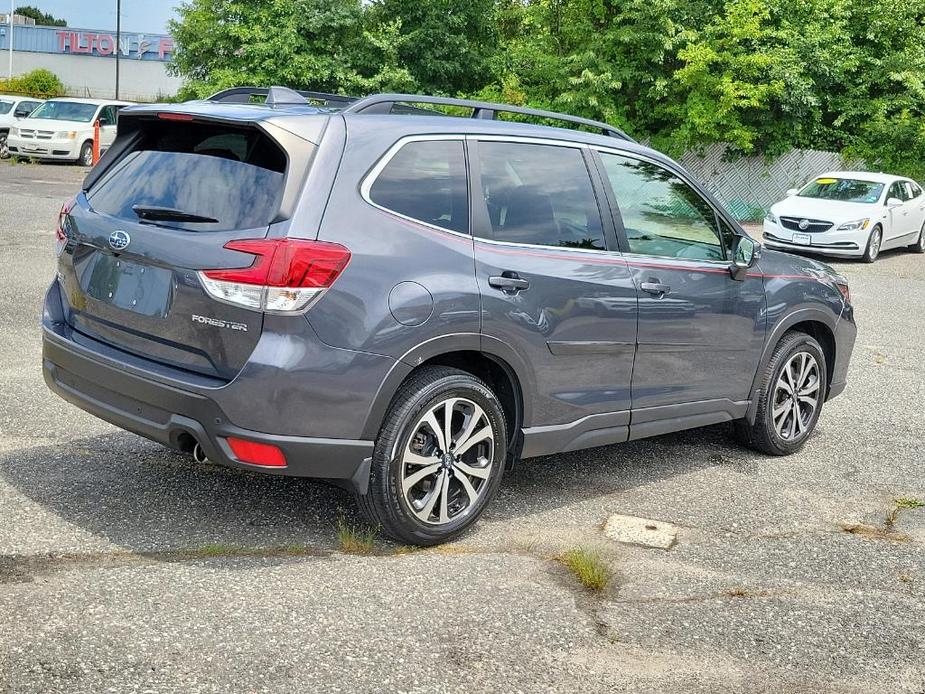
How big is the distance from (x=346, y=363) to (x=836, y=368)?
389 centimetres

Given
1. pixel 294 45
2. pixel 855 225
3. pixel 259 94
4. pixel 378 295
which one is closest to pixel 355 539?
pixel 378 295

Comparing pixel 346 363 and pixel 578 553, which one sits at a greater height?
pixel 346 363

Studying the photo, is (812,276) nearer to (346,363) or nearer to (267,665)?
(346,363)

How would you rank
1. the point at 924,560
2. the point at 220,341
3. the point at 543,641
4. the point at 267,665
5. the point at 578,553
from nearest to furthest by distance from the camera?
the point at 267,665
the point at 543,641
the point at 220,341
the point at 578,553
the point at 924,560

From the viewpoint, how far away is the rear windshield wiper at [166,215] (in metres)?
4.52

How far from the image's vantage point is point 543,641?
158 inches

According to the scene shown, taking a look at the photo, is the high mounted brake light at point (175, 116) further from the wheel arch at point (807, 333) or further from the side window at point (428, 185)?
the wheel arch at point (807, 333)

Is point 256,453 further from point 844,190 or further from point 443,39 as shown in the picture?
point 443,39

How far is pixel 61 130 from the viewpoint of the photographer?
2881 centimetres

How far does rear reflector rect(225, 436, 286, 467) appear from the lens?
4340 millimetres

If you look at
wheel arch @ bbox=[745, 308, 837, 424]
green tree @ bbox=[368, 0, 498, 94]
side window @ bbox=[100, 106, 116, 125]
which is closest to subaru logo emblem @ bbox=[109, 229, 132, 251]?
wheel arch @ bbox=[745, 308, 837, 424]

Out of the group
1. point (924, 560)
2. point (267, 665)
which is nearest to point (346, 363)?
point (267, 665)

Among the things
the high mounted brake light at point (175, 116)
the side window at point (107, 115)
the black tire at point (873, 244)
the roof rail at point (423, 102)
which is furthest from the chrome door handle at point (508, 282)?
the side window at point (107, 115)

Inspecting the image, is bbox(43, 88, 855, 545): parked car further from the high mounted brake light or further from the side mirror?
the side mirror
